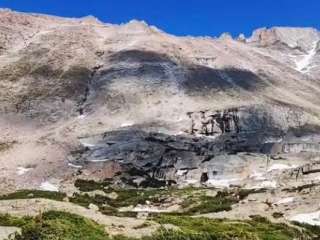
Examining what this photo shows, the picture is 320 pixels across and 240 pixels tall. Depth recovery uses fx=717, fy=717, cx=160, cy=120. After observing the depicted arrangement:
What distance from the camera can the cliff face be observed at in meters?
141

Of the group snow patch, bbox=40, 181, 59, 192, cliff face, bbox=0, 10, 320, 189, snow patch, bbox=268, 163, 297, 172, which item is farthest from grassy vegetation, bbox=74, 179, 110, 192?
snow patch, bbox=268, 163, 297, 172

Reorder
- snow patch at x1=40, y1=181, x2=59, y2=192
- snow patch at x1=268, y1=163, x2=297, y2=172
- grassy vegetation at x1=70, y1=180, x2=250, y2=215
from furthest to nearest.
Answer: snow patch at x1=268, y1=163, x2=297, y2=172 → snow patch at x1=40, y1=181, x2=59, y2=192 → grassy vegetation at x1=70, y1=180, x2=250, y2=215

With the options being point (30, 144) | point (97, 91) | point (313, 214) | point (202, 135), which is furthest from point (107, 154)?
point (313, 214)

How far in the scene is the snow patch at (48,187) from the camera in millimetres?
107375

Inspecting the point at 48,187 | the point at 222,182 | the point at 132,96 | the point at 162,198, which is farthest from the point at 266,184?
the point at 132,96

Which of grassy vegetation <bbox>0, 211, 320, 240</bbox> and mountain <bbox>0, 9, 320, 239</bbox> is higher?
mountain <bbox>0, 9, 320, 239</bbox>

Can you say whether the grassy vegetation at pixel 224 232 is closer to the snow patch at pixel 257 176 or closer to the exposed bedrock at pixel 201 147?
the snow patch at pixel 257 176

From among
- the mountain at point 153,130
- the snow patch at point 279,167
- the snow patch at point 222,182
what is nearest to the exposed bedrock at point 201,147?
the mountain at point 153,130

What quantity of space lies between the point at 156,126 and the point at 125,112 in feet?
35.5

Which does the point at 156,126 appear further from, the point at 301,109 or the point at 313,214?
the point at 313,214

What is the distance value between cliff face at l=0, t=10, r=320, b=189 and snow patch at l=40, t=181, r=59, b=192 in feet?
11.6

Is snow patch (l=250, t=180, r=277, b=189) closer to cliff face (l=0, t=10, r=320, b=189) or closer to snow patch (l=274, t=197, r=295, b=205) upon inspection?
snow patch (l=274, t=197, r=295, b=205)

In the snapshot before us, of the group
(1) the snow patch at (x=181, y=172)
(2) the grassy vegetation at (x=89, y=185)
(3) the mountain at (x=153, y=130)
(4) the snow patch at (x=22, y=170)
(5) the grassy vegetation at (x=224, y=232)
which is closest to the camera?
(5) the grassy vegetation at (x=224, y=232)

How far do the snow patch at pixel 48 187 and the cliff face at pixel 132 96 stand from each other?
3550mm
